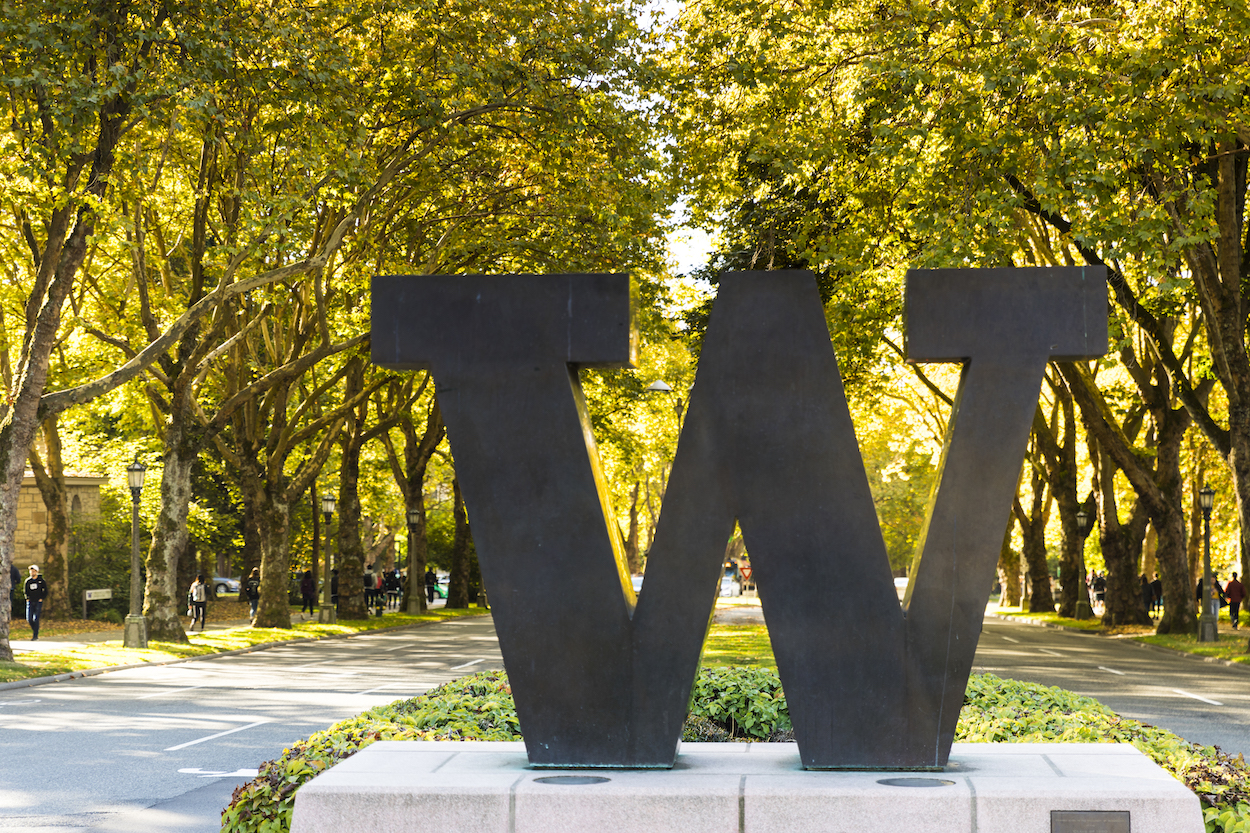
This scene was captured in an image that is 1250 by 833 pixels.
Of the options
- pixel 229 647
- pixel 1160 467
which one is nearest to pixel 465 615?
pixel 229 647

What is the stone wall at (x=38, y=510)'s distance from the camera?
116 ft

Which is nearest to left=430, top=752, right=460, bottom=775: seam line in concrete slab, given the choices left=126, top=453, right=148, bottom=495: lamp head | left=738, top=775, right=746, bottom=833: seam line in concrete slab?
left=738, top=775, right=746, bottom=833: seam line in concrete slab

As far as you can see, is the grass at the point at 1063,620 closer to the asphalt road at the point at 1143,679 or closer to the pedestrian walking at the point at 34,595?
the asphalt road at the point at 1143,679

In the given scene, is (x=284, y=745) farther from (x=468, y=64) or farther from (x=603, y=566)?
(x=468, y=64)

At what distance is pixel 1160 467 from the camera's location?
96.8 feet

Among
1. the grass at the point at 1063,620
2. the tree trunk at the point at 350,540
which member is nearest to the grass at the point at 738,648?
the grass at the point at 1063,620

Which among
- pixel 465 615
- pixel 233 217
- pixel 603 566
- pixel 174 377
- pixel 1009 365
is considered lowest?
pixel 465 615

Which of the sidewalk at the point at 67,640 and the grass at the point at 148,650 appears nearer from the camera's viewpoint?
the grass at the point at 148,650

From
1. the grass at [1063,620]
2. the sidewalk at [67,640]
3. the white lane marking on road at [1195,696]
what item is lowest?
the grass at [1063,620]

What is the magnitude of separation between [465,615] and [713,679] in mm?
34422

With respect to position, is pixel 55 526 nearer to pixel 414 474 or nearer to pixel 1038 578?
pixel 414 474

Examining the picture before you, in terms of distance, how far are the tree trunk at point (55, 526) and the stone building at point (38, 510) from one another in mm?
2626

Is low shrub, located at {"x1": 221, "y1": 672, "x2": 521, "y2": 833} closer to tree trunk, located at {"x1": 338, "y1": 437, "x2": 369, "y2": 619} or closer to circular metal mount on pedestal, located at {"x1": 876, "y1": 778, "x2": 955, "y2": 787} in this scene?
circular metal mount on pedestal, located at {"x1": 876, "y1": 778, "x2": 955, "y2": 787}

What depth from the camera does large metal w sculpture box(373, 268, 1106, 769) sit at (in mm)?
6367
